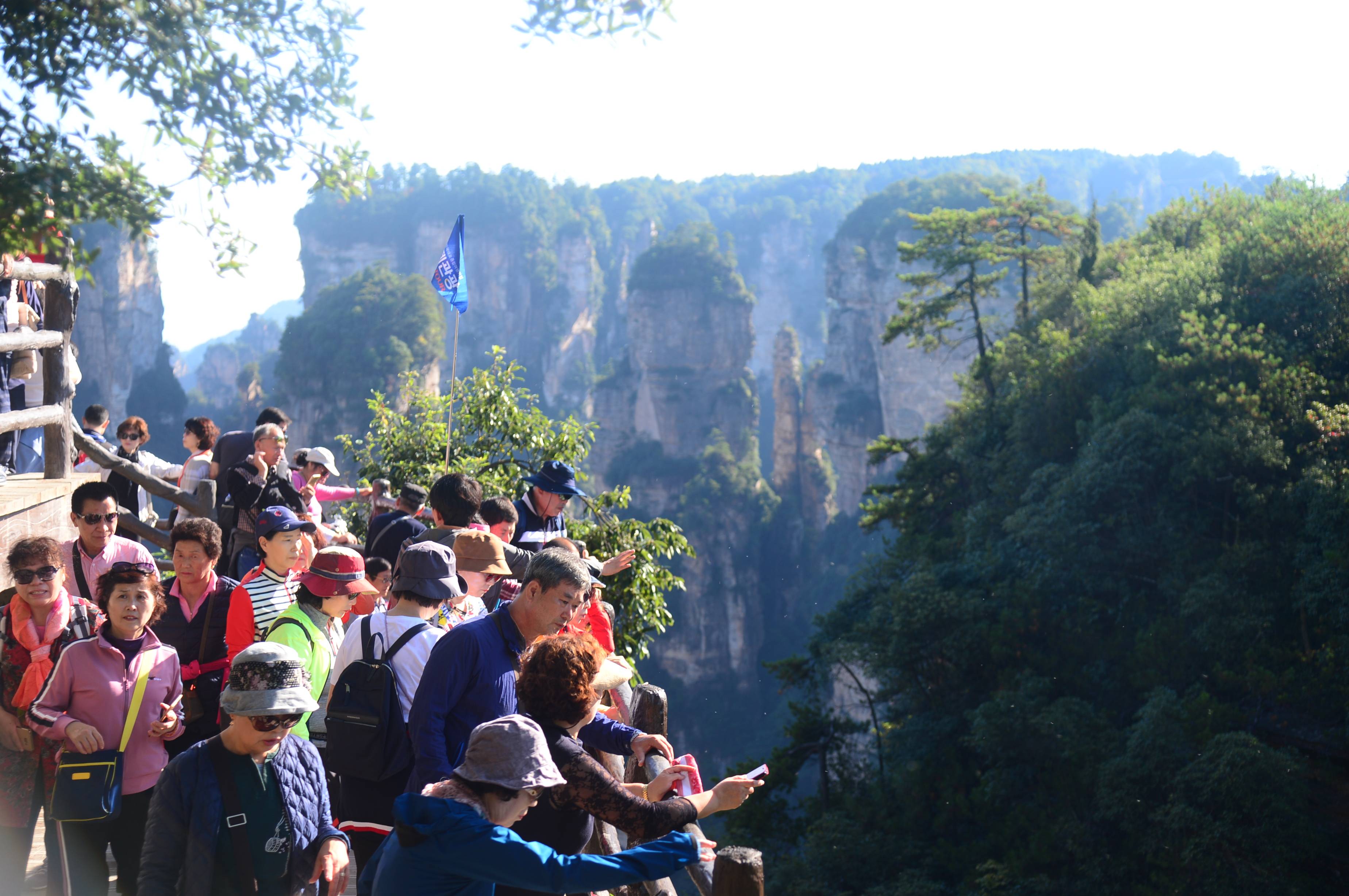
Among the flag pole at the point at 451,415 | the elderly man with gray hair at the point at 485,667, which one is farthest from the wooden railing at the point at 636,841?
the flag pole at the point at 451,415

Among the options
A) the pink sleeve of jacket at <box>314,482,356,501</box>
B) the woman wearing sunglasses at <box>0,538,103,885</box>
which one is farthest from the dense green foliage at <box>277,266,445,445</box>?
the woman wearing sunglasses at <box>0,538,103,885</box>

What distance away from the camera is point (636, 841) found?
10.5 ft

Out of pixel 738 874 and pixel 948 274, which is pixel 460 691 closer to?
pixel 738 874

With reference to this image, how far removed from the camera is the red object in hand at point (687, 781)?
297cm

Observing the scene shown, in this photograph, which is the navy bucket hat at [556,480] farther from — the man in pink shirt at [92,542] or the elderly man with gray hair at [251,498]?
the man in pink shirt at [92,542]

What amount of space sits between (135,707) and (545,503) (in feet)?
9.66

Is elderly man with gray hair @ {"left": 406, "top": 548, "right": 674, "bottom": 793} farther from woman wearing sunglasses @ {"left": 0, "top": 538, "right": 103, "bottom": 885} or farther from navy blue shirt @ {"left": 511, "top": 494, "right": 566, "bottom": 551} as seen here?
navy blue shirt @ {"left": 511, "top": 494, "right": 566, "bottom": 551}

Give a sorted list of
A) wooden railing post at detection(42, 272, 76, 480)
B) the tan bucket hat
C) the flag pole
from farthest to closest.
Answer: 1. the flag pole
2. wooden railing post at detection(42, 272, 76, 480)
3. the tan bucket hat

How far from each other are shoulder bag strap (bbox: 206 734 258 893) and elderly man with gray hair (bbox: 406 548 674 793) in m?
0.53

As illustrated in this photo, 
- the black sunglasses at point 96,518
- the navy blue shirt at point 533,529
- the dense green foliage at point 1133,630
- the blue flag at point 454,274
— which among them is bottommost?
the dense green foliage at point 1133,630

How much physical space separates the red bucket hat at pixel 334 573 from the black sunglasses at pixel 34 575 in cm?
96

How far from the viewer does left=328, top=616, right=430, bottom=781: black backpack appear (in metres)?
3.30

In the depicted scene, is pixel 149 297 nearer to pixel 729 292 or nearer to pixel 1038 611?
pixel 729 292

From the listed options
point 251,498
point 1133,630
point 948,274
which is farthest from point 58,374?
point 948,274
